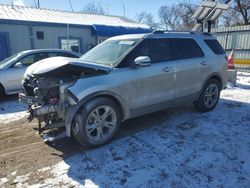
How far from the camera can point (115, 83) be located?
13.7 ft

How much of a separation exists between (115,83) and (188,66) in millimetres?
2010

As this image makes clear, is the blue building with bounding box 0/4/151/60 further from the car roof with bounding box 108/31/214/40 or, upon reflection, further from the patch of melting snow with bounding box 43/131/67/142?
the patch of melting snow with bounding box 43/131/67/142

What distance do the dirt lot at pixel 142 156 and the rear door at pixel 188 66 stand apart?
714 mm

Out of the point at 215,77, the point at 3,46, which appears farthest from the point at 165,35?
the point at 3,46

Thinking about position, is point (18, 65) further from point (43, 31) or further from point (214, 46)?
point (43, 31)

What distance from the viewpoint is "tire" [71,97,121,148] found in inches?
155

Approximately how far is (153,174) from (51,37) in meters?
13.3

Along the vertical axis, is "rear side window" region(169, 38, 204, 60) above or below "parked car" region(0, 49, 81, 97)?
above

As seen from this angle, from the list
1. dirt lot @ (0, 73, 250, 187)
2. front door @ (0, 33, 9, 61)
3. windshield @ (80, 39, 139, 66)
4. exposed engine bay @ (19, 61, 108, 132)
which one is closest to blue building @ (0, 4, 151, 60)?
front door @ (0, 33, 9, 61)

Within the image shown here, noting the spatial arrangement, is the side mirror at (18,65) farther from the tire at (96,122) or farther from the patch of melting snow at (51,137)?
the tire at (96,122)

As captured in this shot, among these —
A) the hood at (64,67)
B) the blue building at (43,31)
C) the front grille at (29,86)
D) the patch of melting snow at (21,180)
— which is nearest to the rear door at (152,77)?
the hood at (64,67)

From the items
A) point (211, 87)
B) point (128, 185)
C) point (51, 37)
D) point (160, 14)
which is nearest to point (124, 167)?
point (128, 185)

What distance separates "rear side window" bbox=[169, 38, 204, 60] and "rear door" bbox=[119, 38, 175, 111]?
184 mm

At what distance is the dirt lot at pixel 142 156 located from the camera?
328cm
